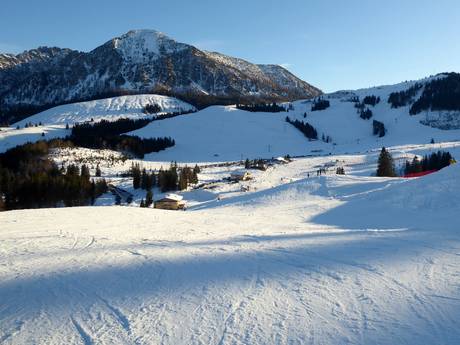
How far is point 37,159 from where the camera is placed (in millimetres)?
115125

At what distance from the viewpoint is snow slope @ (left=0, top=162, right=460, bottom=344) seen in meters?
7.97

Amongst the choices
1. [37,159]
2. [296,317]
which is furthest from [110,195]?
[296,317]

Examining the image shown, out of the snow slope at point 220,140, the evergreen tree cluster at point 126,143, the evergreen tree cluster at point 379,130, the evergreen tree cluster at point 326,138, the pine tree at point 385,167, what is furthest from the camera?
the evergreen tree cluster at point 379,130

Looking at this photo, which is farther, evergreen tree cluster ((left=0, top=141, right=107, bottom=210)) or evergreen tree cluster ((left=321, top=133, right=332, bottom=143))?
evergreen tree cluster ((left=321, top=133, right=332, bottom=143))

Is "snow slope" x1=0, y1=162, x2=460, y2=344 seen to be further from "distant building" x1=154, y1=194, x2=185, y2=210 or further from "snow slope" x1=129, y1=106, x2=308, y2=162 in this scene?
"snow slope" x1=129, y1=106, x2=308, y2=162

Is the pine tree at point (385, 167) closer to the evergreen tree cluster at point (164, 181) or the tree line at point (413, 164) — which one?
the tree line at point (413, 164)

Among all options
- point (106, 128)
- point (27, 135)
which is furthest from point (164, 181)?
point (106, 128)

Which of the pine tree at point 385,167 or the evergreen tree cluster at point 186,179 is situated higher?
the pine tree at point 385,167

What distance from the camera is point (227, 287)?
34.4 ft

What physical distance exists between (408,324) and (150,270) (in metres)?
7.32

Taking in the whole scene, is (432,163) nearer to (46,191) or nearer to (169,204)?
(169,204)

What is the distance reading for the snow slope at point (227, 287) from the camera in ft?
26.1

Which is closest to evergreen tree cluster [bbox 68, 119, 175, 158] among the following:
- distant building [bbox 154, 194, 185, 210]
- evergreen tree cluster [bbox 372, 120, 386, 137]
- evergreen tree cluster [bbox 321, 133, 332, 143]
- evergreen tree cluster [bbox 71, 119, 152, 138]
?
evergreen tree cluster [bbox 71, 119, 152, 138]

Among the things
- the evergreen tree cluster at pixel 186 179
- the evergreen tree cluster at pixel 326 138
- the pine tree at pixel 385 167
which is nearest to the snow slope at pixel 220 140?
the evergreen tree cluster at pixel 326 138
